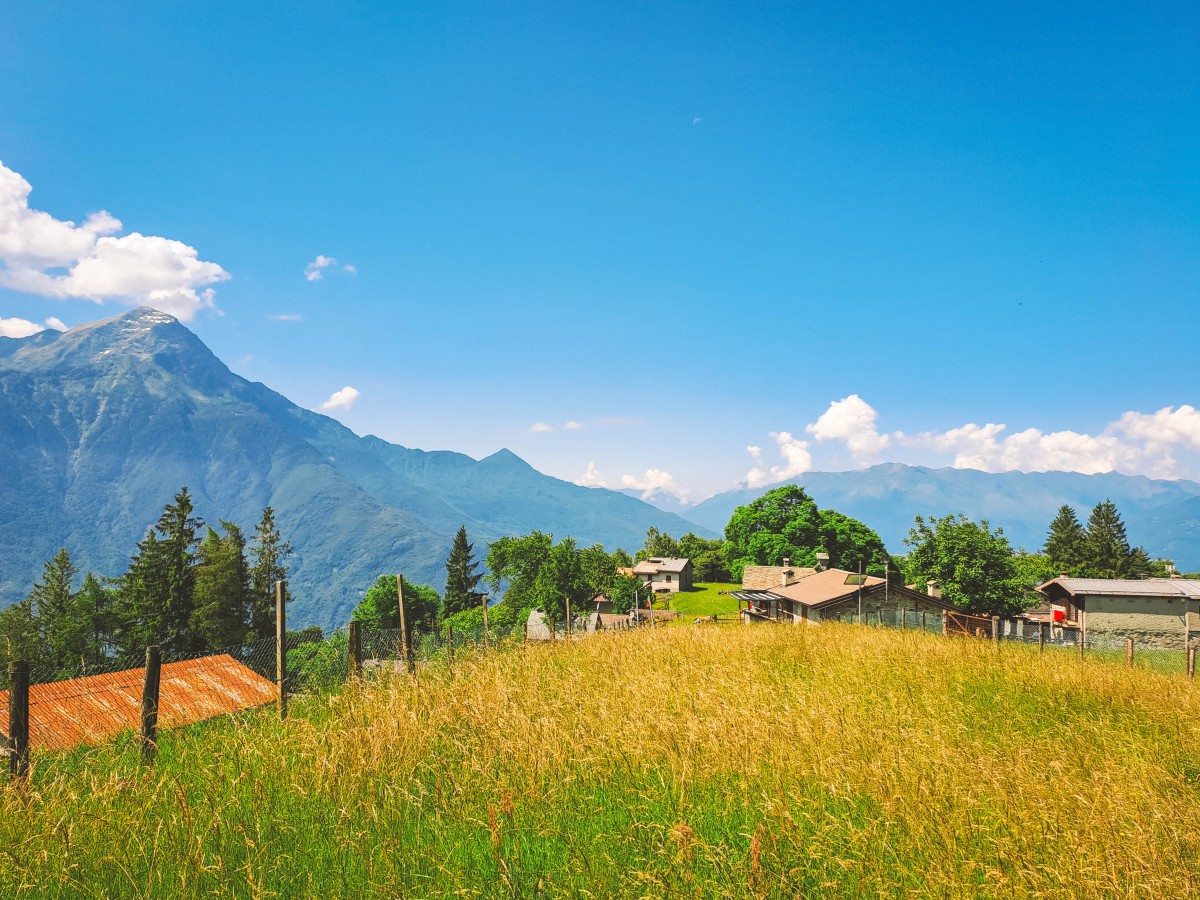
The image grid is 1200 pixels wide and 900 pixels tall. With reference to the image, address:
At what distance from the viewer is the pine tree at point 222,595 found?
54.8 metres

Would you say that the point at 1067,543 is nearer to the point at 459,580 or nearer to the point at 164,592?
the point at 459,580

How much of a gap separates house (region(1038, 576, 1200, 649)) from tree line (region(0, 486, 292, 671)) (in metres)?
67.5

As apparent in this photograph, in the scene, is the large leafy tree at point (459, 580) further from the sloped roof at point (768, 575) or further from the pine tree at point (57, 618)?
the sloped roof at point (768, 575)

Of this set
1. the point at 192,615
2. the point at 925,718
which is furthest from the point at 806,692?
the point at 192,615

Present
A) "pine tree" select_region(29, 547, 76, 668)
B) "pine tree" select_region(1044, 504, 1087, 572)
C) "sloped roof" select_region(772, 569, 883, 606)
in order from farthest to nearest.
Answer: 1. "pine tree" select_region(1044, 504, 1087, 572)
2. "pine tree" select_region(29, 547, 76, 668)
3. "sloped roof" select_region(772, 569, 883, 606)

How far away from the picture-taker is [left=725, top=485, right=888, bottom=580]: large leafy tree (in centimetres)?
7038

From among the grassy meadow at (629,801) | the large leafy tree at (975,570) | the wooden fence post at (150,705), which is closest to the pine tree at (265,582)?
the large leafy tree at (975,570)

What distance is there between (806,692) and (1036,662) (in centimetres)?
546

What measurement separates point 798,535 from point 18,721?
236ft

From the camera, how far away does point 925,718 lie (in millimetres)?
6352

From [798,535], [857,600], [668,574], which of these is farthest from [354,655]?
[668,574]

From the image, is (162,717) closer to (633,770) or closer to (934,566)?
(633,770)

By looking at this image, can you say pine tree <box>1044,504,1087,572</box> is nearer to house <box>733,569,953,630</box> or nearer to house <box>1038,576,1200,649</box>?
house <box>1038,576,1200,649</box>

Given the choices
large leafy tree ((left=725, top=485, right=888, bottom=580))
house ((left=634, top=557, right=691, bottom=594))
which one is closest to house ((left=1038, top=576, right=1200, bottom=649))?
large leafy tree ((left=725, top=485, right=888, bottom=580))
